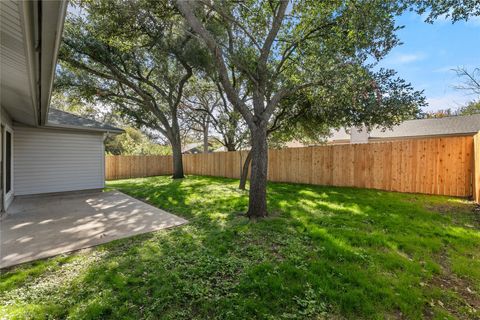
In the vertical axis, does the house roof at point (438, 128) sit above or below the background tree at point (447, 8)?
below

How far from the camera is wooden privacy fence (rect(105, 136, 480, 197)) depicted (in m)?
5.84

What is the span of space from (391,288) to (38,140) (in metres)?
9.93

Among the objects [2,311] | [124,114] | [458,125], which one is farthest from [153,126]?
[458,125]

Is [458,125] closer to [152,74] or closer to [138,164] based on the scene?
[152,74]

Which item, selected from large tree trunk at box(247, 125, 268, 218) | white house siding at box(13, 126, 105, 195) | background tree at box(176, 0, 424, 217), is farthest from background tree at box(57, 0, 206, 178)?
large tree trunk at box(247, 125, 268, 218)

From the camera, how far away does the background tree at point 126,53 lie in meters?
6.46

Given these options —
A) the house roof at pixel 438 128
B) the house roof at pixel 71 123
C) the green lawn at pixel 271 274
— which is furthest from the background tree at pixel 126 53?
the house roof at pixel 438 128

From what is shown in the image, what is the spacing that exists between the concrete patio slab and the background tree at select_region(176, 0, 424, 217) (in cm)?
Answer: 240

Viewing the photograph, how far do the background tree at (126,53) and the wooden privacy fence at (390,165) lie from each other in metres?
5.15

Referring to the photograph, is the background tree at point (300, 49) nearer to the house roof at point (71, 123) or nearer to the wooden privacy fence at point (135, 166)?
the house roof at point (71, 123)

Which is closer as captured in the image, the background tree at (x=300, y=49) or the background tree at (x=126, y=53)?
the background tree at (x=300, y=49)

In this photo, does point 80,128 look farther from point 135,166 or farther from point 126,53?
point 135,166

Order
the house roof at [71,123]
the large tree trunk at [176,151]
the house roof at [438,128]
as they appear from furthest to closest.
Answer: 1. the house roof at [438,128]
2. the large tree trunk at [176,151]
3. the house roof at [71,123]

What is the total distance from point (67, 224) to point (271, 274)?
428cm
